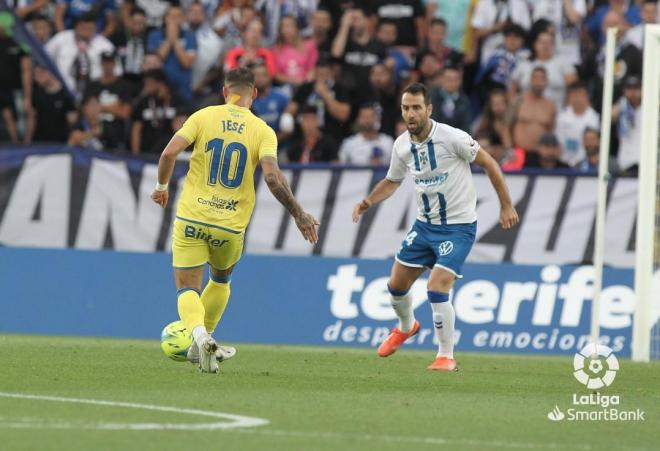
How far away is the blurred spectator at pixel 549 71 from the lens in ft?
70.4

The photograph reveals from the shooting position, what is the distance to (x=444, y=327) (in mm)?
13109

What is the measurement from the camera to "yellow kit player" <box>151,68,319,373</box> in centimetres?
1166

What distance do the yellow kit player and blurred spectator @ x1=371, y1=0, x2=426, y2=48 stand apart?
10523mm

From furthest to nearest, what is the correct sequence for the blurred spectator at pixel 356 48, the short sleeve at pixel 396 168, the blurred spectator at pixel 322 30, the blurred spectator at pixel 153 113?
the blurred spectator at pixel 322 30
the blurred spectator at pixel 356 48
the blurred spectator at pixel 153 113
the short sleeve at pixel 396 168

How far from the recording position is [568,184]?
19.5 metres

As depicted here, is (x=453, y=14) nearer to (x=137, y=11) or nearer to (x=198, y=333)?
(x=137, y=11)

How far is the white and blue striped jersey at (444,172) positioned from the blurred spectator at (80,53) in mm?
10003

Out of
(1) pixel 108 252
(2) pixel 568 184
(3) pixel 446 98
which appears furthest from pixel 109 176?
(2) pixel 568 184

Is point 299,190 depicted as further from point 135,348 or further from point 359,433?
point 359,433

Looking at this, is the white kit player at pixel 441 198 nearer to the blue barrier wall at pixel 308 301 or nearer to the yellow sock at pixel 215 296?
the yellow sock at pixel 215 296

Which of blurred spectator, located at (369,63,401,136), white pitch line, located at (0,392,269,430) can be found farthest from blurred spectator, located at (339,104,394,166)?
white pitch line, located at (0,392,269,430)

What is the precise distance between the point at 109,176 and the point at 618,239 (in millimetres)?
6942

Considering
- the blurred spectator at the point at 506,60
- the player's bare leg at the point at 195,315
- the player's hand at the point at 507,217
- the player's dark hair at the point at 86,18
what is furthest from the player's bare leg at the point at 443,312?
the player's dark hair at the point at 86,18

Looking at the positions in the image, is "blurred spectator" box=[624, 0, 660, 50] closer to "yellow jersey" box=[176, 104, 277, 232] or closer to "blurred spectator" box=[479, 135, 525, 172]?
"blurred spectator" box=[479, 135, 525, 172]
